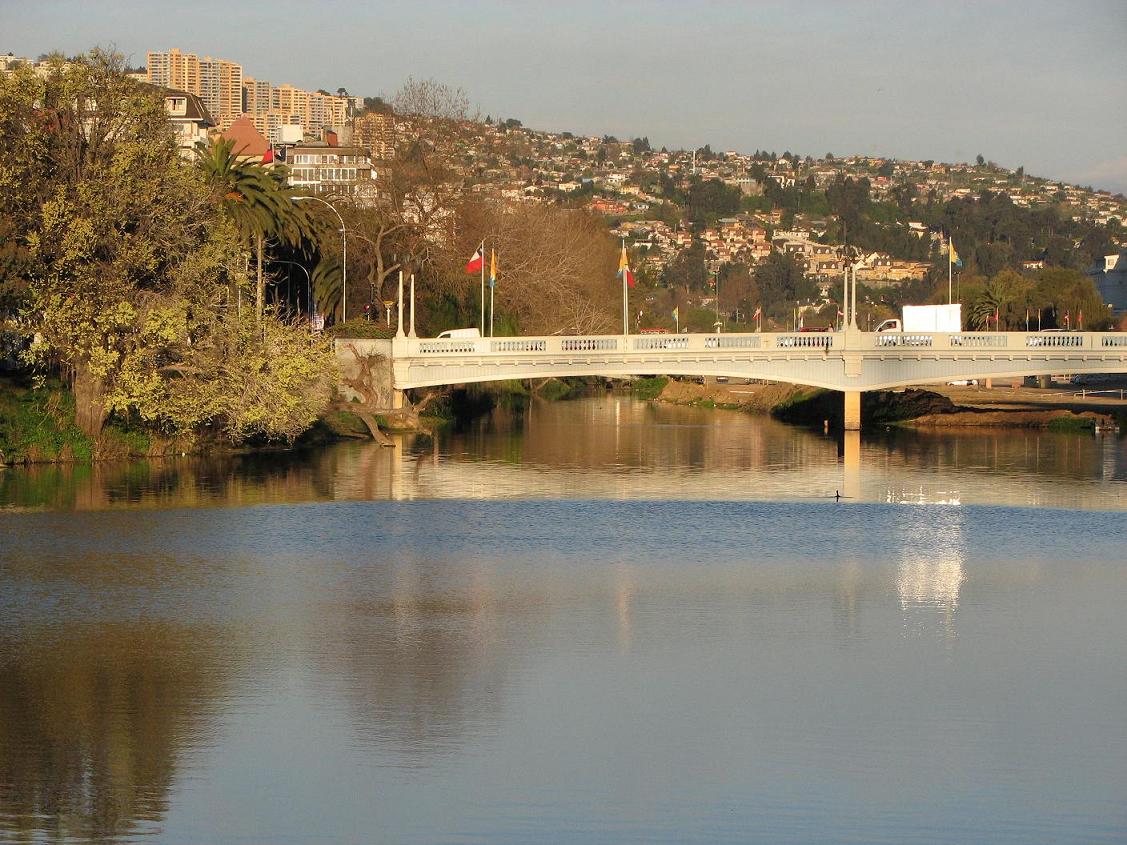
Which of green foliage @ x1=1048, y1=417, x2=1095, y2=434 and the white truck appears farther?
the white truck

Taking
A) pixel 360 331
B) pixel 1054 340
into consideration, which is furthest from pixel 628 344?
pixel 1054 340

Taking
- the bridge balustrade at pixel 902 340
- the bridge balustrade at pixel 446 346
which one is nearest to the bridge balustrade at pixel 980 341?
the bridge balustrade at pixel 902 340

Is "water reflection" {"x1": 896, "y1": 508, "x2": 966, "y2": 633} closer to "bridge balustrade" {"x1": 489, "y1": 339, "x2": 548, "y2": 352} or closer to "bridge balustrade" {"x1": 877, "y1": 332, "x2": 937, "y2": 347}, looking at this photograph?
"bridge balustrade" {"x1": 877, "y1": 332, "x2": 937, "y2": 347}

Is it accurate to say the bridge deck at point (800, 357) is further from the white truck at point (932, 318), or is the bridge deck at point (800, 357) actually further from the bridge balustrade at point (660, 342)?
Result: the white truck at point (932, 318)

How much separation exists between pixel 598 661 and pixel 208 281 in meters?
30.4

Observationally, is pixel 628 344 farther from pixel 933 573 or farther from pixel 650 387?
pixel 650 387

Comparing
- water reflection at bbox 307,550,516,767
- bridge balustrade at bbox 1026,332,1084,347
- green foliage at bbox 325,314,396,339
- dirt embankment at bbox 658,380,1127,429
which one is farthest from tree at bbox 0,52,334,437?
dirt embankment at bbox 658,380,1127,429

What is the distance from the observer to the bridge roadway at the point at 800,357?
6638 cm

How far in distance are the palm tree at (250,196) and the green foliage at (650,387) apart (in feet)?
137

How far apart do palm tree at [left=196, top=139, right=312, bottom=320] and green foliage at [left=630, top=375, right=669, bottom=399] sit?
41697 mm

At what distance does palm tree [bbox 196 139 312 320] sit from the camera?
62062 mm

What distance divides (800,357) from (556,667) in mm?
46136

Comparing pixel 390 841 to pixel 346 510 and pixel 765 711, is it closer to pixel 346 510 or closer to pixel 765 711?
pixel 765 711

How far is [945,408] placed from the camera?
79562 mm
